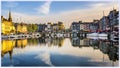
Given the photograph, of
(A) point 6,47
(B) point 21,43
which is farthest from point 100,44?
(A) point 6,47

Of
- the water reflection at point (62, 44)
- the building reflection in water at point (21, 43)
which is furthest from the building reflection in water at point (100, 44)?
the building reflection in water at point (21, 43)

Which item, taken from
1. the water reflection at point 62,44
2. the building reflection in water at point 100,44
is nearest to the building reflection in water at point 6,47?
the water reflection at point 62,44

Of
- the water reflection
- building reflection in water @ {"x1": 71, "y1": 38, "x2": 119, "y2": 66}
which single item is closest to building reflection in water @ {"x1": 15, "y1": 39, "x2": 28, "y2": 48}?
the water reflection

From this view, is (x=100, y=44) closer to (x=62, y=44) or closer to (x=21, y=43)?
→ (x=62, y=44)

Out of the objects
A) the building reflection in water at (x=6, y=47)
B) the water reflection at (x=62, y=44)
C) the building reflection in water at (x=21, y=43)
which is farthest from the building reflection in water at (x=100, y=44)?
the building reflection in water at (x=6, y=47)

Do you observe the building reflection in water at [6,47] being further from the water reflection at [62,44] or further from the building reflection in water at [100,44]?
the building reflection in water at [100,44]

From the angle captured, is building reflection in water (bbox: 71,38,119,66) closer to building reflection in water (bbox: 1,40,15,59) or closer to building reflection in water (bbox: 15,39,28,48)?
building reflection in water (bbox: 15,39,28,48)

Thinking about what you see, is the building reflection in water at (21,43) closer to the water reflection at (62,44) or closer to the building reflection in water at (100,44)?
the water reflection at (62,44)

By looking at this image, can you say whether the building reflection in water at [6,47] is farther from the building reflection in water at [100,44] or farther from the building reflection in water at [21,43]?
the building reflection in water at [100,44]

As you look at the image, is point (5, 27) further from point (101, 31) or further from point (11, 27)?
point (101, 31)

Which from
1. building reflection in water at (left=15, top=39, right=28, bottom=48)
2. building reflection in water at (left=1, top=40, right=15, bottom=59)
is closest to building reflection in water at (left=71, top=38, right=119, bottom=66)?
building reflection in water at (left=15, top=39, right=28, bottom=48)

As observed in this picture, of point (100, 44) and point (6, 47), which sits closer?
point (6, 47)

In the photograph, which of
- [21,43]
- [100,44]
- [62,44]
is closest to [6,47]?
[21,43]

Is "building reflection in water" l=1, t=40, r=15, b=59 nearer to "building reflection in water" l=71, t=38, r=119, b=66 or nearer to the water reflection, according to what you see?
the water reflection
